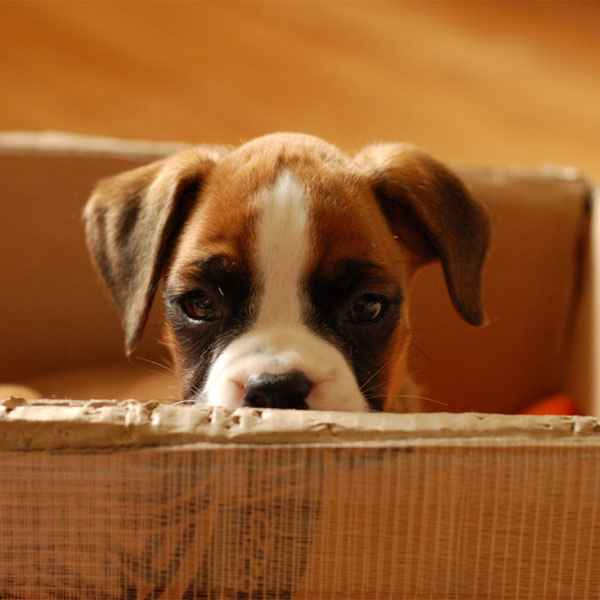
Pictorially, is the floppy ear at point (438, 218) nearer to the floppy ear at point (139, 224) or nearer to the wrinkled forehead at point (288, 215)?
the wrinkled forehead at point (288, 215)

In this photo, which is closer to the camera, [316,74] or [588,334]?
[588,334]

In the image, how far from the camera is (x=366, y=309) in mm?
1718

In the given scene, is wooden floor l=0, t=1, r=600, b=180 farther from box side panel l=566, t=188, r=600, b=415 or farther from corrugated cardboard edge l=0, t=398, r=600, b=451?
corrugated cardboard edge l=0, t=398, r=600, b=451

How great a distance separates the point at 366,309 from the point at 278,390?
0.35m

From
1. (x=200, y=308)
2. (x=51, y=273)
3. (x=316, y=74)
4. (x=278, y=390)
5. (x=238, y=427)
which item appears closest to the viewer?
(x=238, y=427)

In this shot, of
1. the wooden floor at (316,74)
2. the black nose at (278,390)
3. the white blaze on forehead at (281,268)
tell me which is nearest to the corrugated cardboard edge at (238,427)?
the black nose at (278,390)

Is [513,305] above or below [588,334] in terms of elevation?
above

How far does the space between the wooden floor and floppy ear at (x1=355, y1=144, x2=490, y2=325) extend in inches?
93.1

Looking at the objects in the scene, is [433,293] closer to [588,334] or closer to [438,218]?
[588,334]

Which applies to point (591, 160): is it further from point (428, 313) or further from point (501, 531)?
point (501, 531)

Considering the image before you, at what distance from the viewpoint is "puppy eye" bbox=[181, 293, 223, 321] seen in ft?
5.60

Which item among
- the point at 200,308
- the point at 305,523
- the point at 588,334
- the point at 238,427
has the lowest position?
the point at 305,523

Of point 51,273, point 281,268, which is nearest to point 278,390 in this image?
point 281,268

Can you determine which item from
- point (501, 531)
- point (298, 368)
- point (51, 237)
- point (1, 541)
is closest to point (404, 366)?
point (298, 368)
